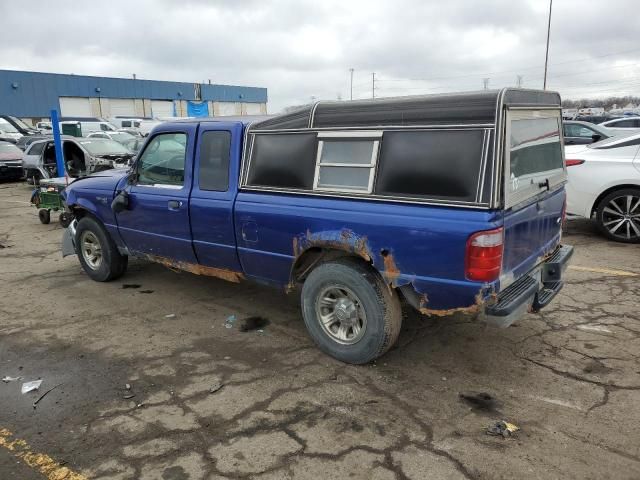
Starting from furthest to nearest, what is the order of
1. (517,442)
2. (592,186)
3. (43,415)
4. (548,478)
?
(592,186) < (43,415) < (517,442) < (548,478)

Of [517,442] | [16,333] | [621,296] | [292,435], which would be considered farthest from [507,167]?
[16,333]

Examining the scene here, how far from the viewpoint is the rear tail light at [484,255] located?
3.05 m

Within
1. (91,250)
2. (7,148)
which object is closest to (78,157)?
(7,148)

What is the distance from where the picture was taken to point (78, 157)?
45.2 feet

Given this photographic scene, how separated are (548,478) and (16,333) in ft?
15.1

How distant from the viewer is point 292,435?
10.1 feet

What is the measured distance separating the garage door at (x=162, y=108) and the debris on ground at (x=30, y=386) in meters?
59.0

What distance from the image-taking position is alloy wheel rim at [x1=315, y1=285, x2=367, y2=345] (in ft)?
12.5

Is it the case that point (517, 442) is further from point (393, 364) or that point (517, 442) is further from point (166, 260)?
point (166, 260)

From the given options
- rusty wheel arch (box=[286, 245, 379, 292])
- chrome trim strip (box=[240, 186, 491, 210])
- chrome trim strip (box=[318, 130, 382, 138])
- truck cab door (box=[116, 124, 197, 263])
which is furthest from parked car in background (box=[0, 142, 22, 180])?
chrome trim strip (box=[318, 130, 382, 138])

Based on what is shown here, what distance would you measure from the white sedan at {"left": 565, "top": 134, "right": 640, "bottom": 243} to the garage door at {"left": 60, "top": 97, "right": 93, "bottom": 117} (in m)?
53.0

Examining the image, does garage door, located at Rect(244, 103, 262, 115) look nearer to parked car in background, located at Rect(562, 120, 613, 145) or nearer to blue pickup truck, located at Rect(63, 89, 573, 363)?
parked car in background, located at Rect(562, 120, 613, 145)

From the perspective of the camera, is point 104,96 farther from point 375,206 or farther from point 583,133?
point 375,206

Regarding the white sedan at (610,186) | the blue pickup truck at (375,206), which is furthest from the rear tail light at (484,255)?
the white sedan at (610,186)
